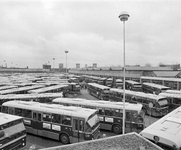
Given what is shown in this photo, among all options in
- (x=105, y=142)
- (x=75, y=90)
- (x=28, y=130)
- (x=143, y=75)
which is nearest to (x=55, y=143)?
(x=28, y=130)

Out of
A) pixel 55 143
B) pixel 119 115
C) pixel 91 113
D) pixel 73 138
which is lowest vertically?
pixel 55 143

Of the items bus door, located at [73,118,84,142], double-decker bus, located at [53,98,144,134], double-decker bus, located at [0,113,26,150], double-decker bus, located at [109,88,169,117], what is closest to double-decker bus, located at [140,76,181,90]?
double-decker bus, located at [109,88,169,117]

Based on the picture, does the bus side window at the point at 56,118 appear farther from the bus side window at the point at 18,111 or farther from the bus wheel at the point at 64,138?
the bus side window at the point at 18,111

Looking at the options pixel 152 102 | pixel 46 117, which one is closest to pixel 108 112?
pixel 46 117

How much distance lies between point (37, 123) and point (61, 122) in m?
2.43

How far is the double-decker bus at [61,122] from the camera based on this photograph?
9688mm

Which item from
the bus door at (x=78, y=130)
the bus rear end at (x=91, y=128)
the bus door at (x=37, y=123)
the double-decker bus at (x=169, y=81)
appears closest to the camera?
the bus rear end at (x=91, y=128)

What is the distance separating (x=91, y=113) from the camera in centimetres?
1031

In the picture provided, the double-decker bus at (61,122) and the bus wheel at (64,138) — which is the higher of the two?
the double-decker bus at (61,122)

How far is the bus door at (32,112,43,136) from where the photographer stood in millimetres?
11136

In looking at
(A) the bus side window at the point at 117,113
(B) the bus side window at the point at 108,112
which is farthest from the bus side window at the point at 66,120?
(A) the bus side window at the point at 117,113

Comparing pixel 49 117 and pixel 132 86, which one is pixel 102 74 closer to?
pixel 132 86

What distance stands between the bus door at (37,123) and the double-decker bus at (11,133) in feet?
7.04

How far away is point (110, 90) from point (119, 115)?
10421 mm
